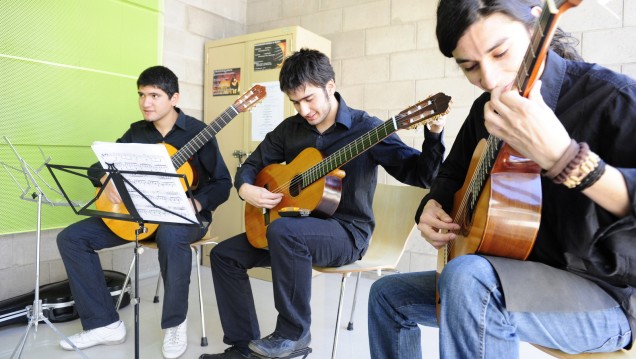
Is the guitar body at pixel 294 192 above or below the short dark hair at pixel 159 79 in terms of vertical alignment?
below

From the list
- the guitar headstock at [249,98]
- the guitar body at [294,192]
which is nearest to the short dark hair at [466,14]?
the guitar body at [294,192]

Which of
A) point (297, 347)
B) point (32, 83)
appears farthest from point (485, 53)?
point (32, 83)

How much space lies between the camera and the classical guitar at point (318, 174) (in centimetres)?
150

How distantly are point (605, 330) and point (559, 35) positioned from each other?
669 millimetres

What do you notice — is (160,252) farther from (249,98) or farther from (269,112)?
(269,112)

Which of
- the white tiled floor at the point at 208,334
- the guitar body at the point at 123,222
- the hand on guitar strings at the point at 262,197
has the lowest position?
the white tiled floor at the point at 208,334

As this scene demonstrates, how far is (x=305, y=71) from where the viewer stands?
5.72ft

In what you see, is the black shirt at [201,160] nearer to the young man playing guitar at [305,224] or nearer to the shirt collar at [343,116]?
the young man playing guitar at [305,224]

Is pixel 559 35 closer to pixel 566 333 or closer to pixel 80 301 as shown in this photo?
pixel 566 333

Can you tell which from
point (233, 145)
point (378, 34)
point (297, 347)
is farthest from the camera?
point (233, 145)

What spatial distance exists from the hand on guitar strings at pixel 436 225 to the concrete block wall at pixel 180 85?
7.40 feet

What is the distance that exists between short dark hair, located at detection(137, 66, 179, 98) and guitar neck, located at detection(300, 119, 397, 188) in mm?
1045

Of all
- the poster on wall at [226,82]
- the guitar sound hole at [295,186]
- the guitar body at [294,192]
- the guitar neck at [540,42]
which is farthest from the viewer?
the poster on wall at [226,82]

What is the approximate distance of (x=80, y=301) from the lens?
1.94m
